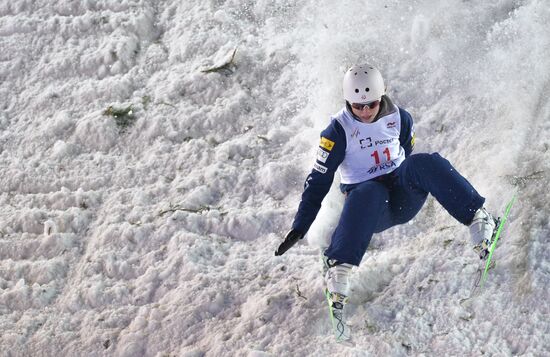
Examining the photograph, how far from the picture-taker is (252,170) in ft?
17.7

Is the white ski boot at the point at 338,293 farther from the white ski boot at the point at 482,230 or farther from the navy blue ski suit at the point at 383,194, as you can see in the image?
the white ski boot at the point at 482,230

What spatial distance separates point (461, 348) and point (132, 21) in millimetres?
4610

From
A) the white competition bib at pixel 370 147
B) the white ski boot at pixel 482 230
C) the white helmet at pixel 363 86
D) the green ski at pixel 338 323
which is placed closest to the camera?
the white ski boot at pixel 482 230

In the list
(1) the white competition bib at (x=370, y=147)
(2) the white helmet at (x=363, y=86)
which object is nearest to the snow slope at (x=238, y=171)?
(1) the white competition bib at (x=370, y=147)

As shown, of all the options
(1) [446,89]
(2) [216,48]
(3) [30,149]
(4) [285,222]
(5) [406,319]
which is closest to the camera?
(5) [406,319]

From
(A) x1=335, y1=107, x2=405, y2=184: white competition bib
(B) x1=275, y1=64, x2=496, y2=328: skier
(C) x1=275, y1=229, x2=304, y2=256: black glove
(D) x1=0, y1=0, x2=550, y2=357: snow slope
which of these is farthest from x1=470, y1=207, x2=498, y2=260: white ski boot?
(C) x1=275, y1=229, x2=304, y2=256: black glove

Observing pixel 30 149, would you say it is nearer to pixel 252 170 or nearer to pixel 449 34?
pixel 252 170

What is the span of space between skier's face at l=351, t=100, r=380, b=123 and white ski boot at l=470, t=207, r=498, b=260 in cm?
84

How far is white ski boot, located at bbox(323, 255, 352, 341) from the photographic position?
3738 mm

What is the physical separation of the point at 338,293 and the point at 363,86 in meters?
1.18

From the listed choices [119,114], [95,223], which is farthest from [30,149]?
[95,223]

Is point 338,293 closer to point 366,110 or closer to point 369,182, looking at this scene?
point 369,182

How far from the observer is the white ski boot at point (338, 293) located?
3.74m

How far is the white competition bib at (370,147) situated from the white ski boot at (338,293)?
61cm
